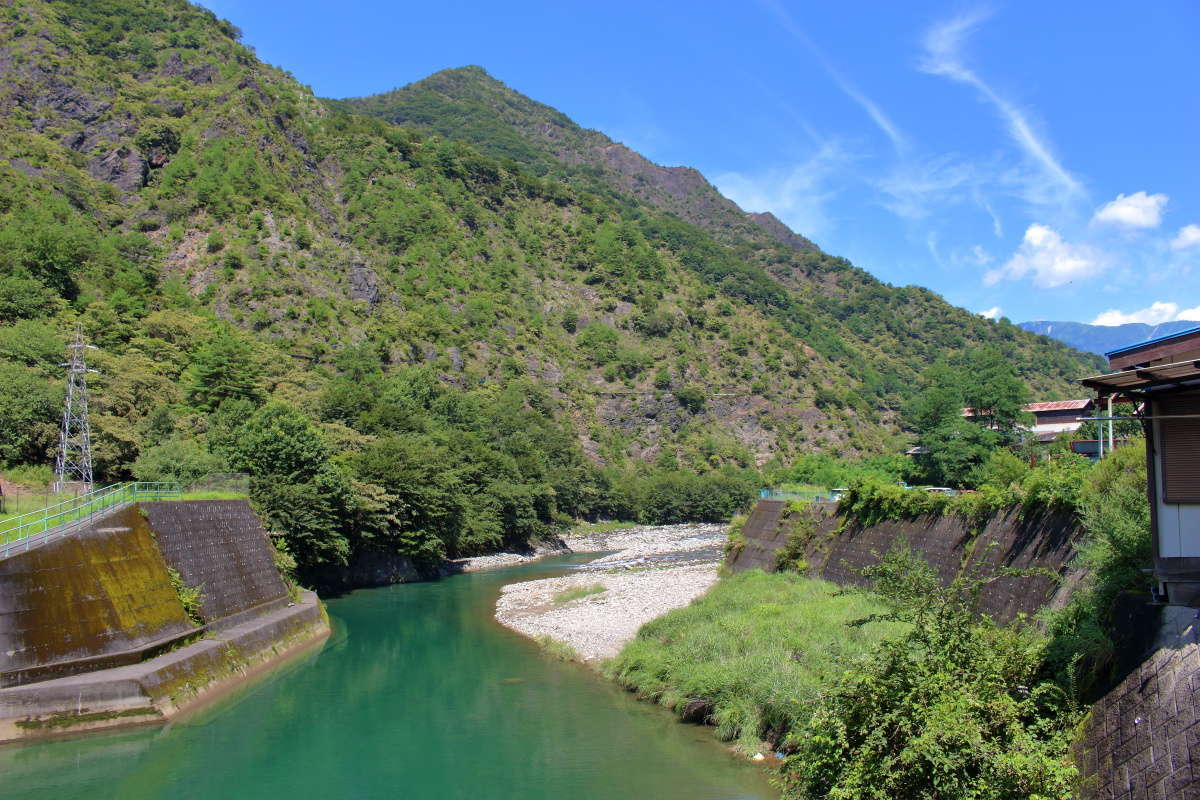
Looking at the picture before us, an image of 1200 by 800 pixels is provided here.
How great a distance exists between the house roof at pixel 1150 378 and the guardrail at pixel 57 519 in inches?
836

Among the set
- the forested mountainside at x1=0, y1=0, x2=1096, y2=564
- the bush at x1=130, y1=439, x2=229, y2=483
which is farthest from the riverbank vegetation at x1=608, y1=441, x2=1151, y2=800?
the forested mountainside at x1=0, y1=0, x2=1096, y2=564

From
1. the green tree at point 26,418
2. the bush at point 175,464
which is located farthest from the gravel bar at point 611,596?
the green tree at point 26,418

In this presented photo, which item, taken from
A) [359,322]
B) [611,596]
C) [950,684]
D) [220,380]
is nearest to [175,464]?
[220,380]

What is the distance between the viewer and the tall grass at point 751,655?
16.4m

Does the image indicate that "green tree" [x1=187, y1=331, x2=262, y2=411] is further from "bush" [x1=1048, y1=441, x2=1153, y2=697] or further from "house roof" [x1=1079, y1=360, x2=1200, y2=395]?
"house roof" [x1=1079, y1=360, x2=1200, y2=395]

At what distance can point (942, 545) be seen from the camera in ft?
77.4

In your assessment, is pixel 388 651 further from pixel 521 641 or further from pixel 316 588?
pixel 316 588

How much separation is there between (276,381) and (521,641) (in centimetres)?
3478

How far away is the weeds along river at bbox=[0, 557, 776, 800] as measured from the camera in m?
14.8

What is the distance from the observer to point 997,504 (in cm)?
2150

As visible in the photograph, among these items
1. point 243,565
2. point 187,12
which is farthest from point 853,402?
point 187,12

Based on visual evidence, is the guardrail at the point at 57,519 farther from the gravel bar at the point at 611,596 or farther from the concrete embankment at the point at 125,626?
the gravel bar at the point at 611,596

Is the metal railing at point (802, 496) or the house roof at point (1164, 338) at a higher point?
the house roof at point (1164, 338)

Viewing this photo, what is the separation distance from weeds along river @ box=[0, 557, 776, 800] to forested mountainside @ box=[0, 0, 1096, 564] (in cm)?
1527
